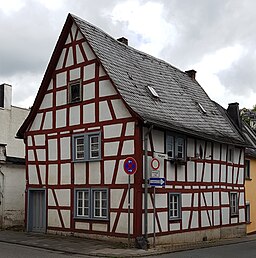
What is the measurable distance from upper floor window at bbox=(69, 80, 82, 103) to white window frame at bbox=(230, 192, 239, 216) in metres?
10.1

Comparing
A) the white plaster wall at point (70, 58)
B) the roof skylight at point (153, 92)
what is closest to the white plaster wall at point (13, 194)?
the white plaster wall at point (70, 58)

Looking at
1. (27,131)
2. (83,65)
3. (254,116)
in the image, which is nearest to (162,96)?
(83,65)

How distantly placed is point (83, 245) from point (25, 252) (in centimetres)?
250

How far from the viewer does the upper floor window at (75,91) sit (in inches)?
852

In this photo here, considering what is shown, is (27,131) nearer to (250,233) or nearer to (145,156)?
(145,156)

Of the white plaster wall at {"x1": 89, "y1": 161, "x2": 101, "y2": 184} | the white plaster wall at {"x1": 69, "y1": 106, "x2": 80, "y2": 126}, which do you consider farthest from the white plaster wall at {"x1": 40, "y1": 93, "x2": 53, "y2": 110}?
the white plaster wall at {"x1": 89, "y1": 161, "x2": 101, "y2": 184}

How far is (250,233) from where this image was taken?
96.7 ft

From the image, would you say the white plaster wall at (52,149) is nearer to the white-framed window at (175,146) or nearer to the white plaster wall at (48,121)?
the white plaster wall at (48,121)

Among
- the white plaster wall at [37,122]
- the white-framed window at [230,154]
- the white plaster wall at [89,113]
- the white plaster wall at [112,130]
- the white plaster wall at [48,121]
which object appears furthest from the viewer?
the white-framed window at [230,154]

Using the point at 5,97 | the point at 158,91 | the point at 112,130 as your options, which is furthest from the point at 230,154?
the point at 5,97

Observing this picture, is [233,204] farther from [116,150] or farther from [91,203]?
[116,150]

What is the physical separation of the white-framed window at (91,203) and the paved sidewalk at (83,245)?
1018 mm

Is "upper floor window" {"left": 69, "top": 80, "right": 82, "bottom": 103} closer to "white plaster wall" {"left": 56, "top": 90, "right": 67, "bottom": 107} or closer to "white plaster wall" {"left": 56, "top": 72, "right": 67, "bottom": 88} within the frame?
"white plaster wall" {"left": 56, "top": 90, "right": 67, "bottom": 107}

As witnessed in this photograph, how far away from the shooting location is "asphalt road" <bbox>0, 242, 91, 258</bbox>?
50.9 feet
